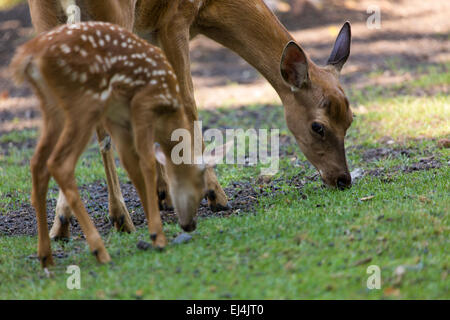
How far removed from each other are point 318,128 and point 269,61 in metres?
0.77

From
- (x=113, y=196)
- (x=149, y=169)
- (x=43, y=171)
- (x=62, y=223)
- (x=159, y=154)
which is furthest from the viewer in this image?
(x=113, y=196)

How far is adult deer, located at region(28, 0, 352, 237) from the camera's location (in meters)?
5.87

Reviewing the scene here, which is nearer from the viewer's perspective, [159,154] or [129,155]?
[129,155]

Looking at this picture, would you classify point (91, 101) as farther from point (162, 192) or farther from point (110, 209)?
point (162, 192)

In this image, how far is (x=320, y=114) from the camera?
5.89m

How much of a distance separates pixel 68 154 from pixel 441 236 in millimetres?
2377

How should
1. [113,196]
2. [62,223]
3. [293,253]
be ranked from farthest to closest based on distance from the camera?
1. [113,196]
2. [62,223]
3. [293,253]

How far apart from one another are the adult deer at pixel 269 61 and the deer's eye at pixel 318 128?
11mm

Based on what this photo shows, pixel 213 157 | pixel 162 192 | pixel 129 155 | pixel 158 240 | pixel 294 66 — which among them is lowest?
pixel 162 192

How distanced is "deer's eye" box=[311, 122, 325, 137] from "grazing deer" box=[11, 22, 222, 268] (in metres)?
1.52

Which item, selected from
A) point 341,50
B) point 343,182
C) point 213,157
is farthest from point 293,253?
point 341,50

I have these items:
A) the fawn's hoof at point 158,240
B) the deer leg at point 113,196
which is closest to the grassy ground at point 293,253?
the fawn's hoof at point 158,240
